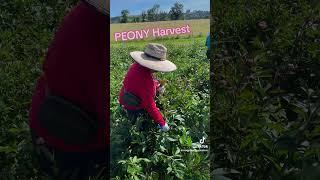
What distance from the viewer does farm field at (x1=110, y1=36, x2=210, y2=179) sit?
2830 mm

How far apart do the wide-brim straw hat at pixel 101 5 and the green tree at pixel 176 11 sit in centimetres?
38

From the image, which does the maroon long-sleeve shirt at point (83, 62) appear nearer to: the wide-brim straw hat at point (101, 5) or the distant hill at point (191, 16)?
the wide-brim straw hat at point (101, 5)

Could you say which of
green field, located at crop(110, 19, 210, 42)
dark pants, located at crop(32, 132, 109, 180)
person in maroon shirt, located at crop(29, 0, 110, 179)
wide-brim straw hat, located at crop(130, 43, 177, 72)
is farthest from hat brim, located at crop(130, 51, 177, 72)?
dark pants, located at crop(32, 132, 109, 180)

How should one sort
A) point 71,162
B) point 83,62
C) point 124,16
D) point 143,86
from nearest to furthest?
point 124,16
point 143,86
point 83,62
point 71,162

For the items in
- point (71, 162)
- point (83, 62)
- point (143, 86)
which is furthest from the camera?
point (71, 162)

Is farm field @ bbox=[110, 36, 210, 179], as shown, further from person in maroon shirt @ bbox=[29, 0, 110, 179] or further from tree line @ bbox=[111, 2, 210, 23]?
person in maroon shirt @ bbox=[29, 0, 110, 179]

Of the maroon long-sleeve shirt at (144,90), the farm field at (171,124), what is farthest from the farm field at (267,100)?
the maroon long-sleeve shirt at (144,90)

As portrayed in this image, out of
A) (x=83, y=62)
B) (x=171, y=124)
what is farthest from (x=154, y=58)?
(x=83, y=62)

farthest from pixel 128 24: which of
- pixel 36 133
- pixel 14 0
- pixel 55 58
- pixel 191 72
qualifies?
pixel 14 0

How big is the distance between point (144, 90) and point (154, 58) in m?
0.23

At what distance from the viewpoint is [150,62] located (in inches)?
114

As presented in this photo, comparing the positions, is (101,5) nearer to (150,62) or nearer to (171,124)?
(150,62)

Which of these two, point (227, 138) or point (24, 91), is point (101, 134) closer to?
point (227, 138)

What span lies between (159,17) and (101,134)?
79 centimetres
